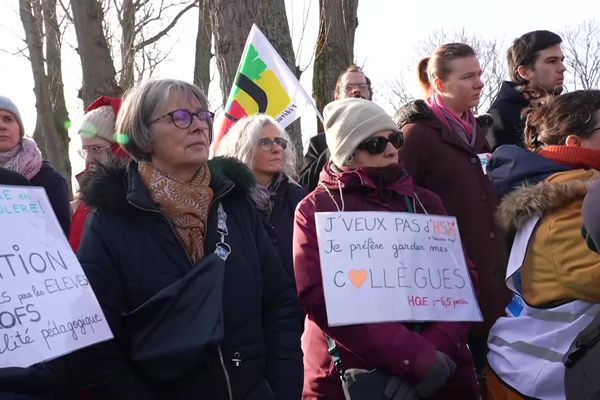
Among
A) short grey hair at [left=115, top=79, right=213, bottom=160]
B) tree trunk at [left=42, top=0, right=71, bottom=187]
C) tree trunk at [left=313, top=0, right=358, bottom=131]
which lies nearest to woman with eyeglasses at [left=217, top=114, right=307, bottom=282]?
short grey hair at [left=115, top=79, right=213, bottom=160]

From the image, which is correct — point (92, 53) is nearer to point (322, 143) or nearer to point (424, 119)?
point (322, 143)

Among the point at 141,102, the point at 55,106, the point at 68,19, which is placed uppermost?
the point at 141,102

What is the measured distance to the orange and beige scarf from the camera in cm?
293

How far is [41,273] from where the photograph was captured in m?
2.50

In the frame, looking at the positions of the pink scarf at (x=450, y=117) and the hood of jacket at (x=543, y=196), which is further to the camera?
the pink scarf at (x=450, y=117)

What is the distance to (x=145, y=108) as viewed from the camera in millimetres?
3074

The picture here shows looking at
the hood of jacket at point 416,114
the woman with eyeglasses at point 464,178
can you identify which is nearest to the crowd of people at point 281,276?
the woman with eyeglasses at point 464,178

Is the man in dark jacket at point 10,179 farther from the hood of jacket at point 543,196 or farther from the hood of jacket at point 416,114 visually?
the hood of jacket at point 416,114

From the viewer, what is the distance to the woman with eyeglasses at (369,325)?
9.89 ft

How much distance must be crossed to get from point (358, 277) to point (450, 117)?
5.68 ft

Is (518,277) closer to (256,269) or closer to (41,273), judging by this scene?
(256,269)

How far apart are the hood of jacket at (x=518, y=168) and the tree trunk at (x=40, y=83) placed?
12.3m

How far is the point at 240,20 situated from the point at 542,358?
15.8 feet

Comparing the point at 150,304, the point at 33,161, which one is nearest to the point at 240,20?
the point at 33,161
